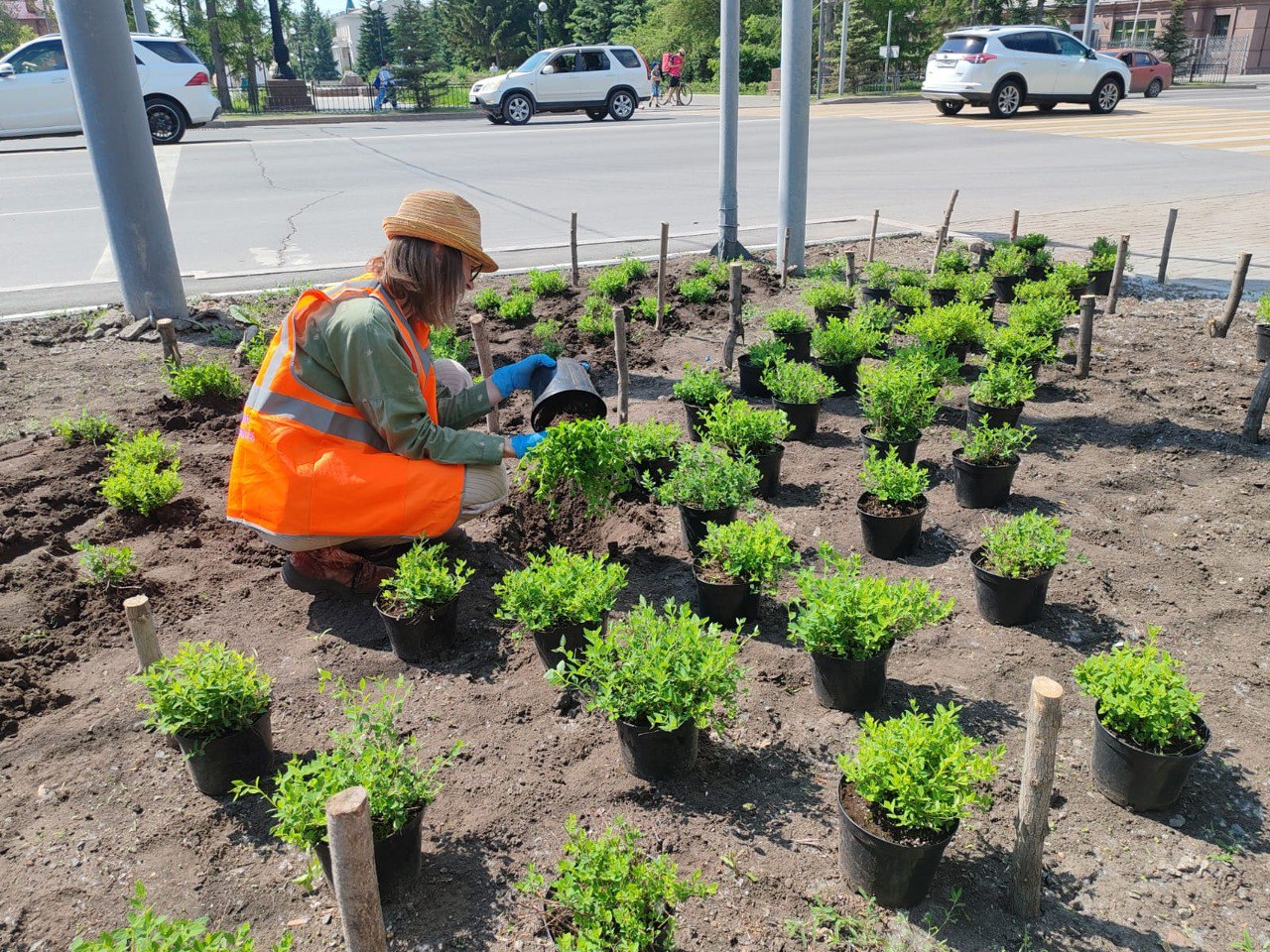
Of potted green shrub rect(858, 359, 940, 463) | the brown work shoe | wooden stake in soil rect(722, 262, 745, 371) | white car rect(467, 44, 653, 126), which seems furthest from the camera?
white car rect(467, 44, 653, 126)

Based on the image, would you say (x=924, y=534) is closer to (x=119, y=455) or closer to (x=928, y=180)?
(x=119, y=455)

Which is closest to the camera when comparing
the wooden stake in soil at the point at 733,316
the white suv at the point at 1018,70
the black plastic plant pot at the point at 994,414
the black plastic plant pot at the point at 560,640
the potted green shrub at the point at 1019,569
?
the black plastic plant pot at the point at 560,640

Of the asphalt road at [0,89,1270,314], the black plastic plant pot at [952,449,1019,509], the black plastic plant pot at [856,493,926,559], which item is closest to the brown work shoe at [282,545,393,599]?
the black plastic plant pot at [856,493,926,559]

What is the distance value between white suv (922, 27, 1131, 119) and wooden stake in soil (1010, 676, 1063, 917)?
73.3ft

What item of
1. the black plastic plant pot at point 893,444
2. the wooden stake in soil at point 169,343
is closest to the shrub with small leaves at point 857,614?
the black plastic plant pot at point 893,444

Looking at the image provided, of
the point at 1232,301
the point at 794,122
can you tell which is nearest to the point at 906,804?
the point at 1232,301

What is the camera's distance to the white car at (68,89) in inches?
678

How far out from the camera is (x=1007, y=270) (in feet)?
24.8

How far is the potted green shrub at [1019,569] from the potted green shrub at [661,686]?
133 cm

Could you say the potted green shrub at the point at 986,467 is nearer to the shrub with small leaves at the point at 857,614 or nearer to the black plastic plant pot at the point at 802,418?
the black plastic plant pot at the point at 802,418

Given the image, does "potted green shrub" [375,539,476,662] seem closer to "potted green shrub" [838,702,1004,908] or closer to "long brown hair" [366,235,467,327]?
"long brown hair" [366,235,467,327]

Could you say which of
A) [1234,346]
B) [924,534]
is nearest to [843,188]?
[1234,346]

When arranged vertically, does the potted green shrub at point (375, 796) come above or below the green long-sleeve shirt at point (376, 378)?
below

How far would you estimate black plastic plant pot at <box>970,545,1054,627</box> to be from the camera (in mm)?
3631
